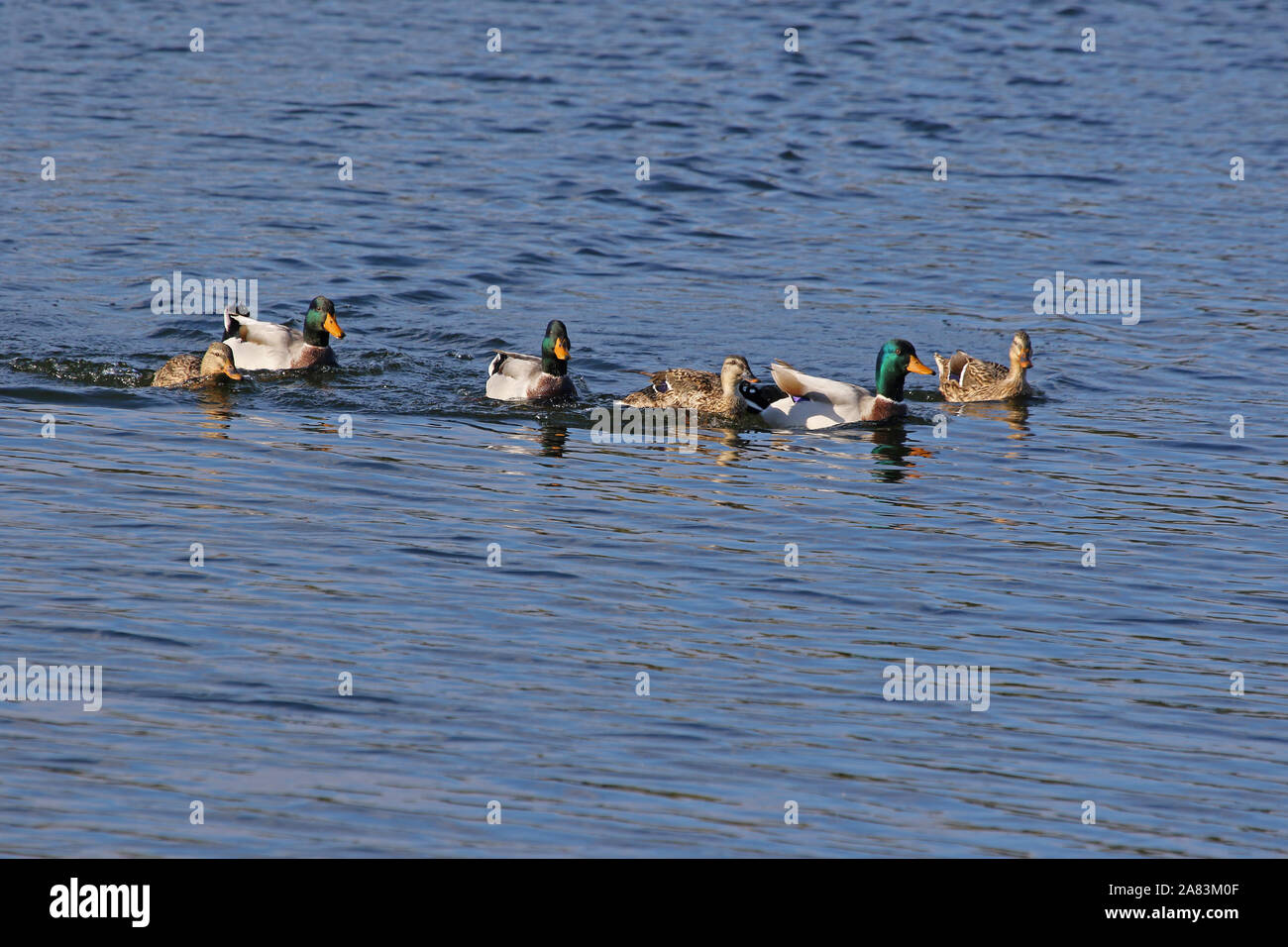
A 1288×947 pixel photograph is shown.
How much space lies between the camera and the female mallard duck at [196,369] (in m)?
17.2

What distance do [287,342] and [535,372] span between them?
2.74m

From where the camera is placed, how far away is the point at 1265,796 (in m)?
8.88

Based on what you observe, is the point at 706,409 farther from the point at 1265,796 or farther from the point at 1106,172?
the point at 1106,172

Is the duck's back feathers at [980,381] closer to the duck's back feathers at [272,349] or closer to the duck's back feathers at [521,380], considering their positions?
the duck's back feathers at [521,380]

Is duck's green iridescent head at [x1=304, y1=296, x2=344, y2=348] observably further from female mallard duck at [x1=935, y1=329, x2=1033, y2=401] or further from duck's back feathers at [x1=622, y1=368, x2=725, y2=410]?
female mallard duck at [x1=935, y1=329, x2=1033, y2=401]

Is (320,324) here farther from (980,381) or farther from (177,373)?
(980,381)

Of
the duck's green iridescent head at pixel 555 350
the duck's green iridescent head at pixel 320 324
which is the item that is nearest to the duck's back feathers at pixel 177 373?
the duck's green iridescent head at pixel 320 324

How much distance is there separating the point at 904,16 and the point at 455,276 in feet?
63.0

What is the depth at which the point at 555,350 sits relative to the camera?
56.2ft

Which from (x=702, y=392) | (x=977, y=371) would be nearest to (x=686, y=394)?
(x=702, y=392)

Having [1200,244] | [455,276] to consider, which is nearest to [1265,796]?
[455,276]

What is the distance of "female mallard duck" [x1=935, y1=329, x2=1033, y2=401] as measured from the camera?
18.1 m

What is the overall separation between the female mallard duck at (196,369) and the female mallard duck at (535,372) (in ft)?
8.49

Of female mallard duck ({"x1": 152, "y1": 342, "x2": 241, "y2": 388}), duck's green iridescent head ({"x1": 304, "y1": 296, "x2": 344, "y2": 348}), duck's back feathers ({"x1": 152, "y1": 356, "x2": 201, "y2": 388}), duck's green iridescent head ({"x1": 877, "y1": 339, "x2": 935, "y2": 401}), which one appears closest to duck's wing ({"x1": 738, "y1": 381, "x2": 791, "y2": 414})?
duck's green iridescent head ({"x1": 877, "y1": 339, "x2": 935, "y2": 401})
